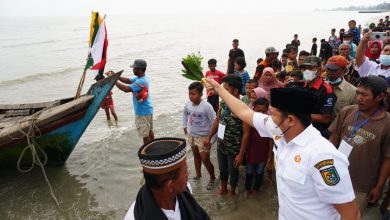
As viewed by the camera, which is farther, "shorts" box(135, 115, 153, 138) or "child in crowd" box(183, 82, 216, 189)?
"shorts" box(135, 115, 153, 138)

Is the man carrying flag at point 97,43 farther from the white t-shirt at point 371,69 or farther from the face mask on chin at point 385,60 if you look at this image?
the face mask on chin at point 385,60

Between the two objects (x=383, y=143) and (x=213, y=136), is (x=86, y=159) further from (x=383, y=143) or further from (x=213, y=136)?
(x=383, y=143)

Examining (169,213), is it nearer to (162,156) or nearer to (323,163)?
(162,156)

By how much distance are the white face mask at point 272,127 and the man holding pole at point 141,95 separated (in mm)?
3385

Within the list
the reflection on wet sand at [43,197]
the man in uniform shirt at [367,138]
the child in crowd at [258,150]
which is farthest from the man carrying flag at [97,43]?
the man in uniform shirt at [367,138]

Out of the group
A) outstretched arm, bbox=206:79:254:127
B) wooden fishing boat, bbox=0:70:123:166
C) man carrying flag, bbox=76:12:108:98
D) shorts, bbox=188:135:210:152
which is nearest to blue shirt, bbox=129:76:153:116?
wooden fishing boat, bbox=0:70:123:166

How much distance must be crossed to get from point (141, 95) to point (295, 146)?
3.91 metres

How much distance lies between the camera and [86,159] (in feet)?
21.2

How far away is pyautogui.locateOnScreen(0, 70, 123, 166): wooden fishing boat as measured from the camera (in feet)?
14.9

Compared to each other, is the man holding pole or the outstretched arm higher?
the outstretched arm

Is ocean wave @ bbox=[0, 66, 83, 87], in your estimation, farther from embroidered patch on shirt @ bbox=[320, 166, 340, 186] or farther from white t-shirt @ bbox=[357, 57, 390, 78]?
embroidered patch on shirt @ bbox=[320, 166, 340, 186]

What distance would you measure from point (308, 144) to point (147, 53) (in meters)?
26.2

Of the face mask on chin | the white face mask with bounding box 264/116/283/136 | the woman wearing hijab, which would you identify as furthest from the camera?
the woman wearing hijab

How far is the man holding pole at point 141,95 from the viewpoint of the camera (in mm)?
5145
